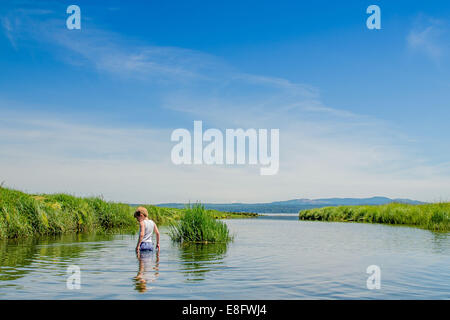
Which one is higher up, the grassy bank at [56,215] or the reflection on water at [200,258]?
the grassy bank at [56,215]

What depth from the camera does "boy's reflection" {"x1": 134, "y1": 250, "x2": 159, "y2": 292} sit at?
35.8 ft

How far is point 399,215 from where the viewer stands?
144 feet

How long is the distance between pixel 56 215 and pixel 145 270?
15343 millimetres

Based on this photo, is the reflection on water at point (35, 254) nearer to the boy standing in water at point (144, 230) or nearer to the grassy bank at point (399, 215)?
the boy standing in water at point (144, 230)

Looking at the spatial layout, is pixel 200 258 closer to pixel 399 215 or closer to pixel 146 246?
pixel 146 246

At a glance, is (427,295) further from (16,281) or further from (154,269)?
(16,281)

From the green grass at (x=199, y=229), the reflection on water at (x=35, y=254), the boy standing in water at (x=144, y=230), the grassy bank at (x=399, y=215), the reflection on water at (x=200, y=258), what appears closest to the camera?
the reflection on water at (x=200, y=258)

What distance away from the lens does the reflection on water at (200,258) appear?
12.8 meters

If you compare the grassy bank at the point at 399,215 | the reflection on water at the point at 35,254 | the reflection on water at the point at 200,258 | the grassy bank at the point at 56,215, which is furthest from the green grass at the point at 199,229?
the grassy bank at the point at 399,215

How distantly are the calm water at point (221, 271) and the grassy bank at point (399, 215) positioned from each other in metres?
14.9

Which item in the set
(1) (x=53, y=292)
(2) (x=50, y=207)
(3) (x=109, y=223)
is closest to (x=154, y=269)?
(1) (x=53, y=292)

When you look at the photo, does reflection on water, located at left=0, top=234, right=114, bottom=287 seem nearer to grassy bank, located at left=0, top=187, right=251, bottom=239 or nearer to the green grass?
grassy bank, located at left=0, top=187, right=251, bottom=239

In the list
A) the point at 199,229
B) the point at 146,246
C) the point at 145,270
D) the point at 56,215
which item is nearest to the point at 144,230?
the point at 146,246
